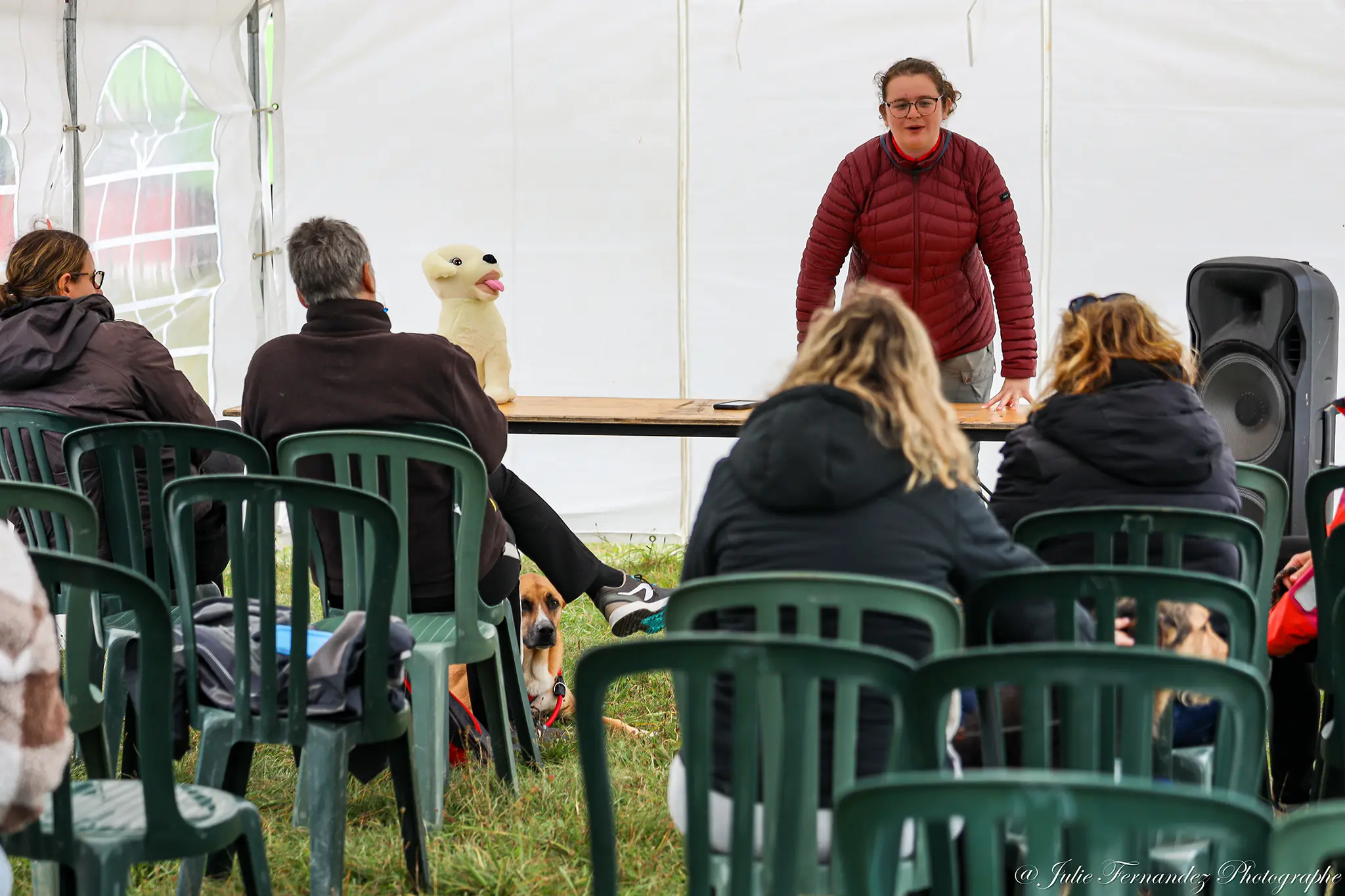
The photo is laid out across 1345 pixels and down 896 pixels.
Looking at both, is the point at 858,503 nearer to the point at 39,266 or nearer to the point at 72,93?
the point at 39,266

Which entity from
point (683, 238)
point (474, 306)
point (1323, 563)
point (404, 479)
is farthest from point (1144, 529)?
point (683, 238)

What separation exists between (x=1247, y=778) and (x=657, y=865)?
1372 millimetres

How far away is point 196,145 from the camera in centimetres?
575

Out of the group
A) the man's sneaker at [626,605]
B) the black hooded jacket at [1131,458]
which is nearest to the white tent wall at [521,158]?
the man's sneaker at [626,605]

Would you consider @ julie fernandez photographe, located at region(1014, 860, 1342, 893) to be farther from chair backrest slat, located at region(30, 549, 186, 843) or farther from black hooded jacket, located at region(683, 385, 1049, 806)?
chair backrest slat, located at region(30, 549, 186, 843)

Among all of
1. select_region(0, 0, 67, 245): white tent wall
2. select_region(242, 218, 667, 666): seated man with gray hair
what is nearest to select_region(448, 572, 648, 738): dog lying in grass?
select_region(242, 218, 667, 666): seated man with gray hair

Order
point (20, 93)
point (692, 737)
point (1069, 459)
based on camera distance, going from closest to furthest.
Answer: point (692, 737), point (1069, 459), point (20, 93)

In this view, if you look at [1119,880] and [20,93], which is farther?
[20,93]

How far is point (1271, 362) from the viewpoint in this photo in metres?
4.21

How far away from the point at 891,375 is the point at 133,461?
1.52m

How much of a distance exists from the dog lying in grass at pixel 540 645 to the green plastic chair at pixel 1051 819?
7.61 ft

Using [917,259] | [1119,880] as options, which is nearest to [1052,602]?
[1119,880]

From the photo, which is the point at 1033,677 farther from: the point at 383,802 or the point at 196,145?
the point at 196,145

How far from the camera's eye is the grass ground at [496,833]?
8.04 feet
